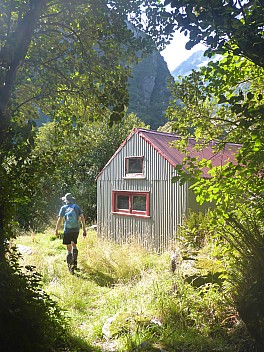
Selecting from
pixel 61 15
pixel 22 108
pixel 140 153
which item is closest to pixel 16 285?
pixel 22 108

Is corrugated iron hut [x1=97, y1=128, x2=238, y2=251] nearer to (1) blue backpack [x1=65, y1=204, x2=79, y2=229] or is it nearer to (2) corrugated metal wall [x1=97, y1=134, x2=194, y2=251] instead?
(2) corrugated metal wall [x1=97, y1=134, x2=194, y2=251]

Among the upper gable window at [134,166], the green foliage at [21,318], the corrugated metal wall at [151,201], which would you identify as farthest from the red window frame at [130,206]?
the green foliage at [21,318]

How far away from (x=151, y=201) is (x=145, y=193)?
464 millimetres

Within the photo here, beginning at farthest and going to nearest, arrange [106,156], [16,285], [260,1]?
[106,156]
[16,285]
[260,1]

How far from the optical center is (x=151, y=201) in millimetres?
13172

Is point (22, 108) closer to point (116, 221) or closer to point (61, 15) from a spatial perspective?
point (61, 15)

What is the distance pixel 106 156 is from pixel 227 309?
18374 millimetres

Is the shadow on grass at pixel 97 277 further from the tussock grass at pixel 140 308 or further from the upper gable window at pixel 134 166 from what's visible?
the upper gable window at pixel 134 166

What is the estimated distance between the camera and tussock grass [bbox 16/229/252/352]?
4418 mm

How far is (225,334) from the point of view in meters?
4.40

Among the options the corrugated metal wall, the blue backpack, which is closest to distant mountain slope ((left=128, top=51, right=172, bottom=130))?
the corrugated metal wall

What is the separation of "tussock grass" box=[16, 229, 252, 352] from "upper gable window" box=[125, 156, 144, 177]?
557cm

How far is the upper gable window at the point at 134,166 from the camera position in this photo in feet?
45.2

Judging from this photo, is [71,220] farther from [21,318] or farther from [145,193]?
[21,318]
